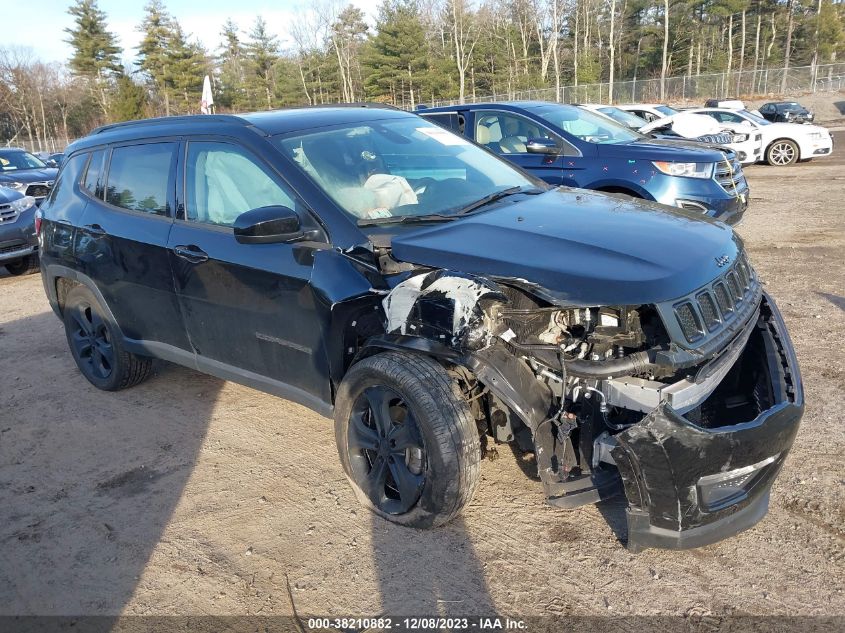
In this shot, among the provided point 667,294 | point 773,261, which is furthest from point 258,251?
point 773,261

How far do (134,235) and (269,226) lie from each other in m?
1.49

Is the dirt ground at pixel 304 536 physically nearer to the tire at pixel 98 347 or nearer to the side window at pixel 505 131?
the tire at pixel 98 347

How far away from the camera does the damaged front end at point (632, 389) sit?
2.51 m

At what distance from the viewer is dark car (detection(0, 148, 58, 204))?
43.3 feet

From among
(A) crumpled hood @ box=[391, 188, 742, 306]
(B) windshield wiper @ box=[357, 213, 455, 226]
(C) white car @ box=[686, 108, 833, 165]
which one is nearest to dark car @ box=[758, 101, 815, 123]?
(C) white car @ box=[686, 108, 833, 165]

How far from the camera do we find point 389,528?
3164 millimetres

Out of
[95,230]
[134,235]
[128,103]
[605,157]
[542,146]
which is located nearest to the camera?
[134,235]

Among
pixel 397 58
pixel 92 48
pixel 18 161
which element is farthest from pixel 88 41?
pixel 18 161

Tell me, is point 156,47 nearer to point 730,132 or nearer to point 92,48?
point 92,48

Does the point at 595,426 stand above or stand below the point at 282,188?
below

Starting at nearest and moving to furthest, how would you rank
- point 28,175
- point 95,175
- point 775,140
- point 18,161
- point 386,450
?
point 386,450
point 95,175
point 28,175
point 18,161
point 775,140

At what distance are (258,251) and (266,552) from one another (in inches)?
59.6

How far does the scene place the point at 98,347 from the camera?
196 inches

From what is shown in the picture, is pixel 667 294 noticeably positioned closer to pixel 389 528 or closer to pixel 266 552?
pixel 389 528
